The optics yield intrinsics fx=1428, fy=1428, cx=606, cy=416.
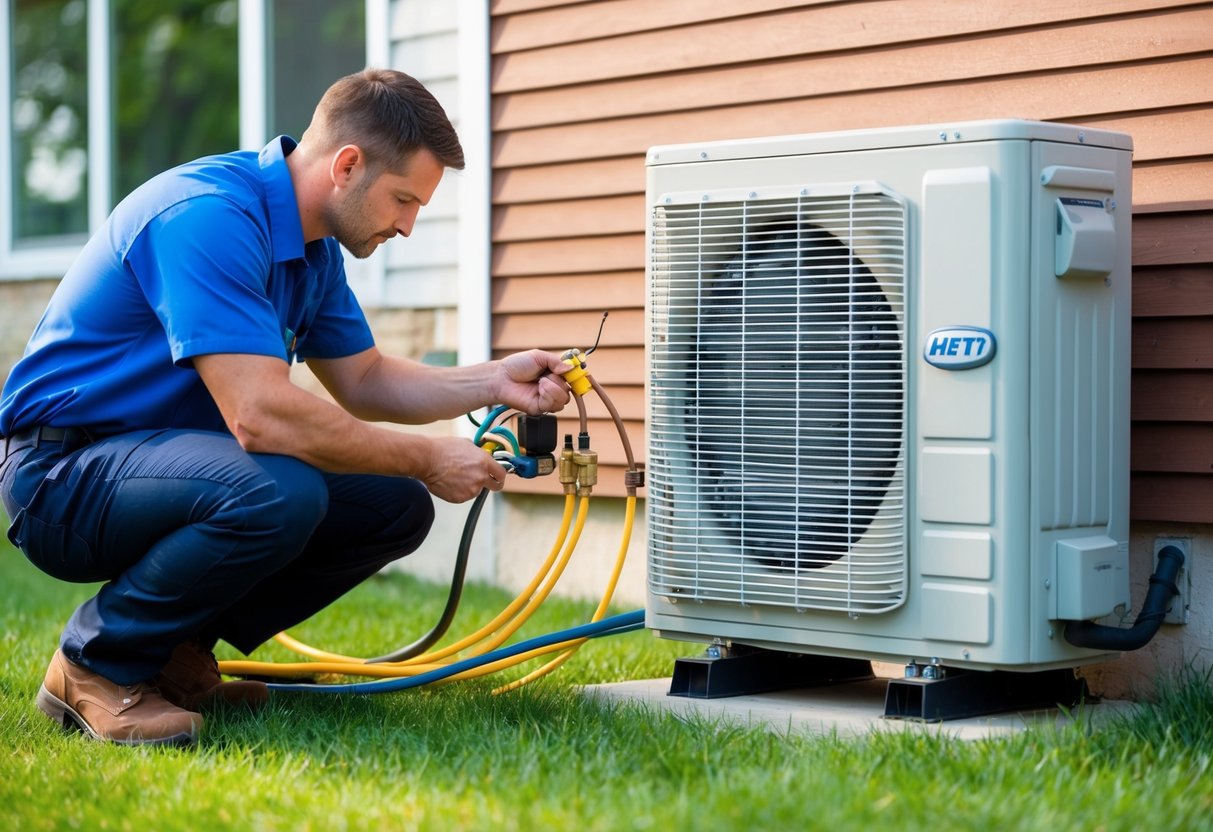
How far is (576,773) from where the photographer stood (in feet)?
6.56

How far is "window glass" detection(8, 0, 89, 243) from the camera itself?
23.7 ft

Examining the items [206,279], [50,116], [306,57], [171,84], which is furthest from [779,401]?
[50,116]

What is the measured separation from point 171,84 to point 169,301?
5686 mm

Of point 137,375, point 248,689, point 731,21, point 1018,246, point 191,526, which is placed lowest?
point 248,689

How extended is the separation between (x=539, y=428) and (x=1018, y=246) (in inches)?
37.7

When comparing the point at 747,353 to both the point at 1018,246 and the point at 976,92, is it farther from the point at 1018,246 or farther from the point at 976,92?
the point at 976,92

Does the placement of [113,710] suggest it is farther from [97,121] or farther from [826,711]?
[97,121]

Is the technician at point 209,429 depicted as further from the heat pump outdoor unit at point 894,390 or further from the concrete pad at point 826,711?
the concrete pad at point 826,711

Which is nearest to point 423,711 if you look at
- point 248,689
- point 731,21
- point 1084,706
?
point 248,689

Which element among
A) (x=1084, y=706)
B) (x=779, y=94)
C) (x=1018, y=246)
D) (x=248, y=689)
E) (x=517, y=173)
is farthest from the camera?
(x=517, y=173)

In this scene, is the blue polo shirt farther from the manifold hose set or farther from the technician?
the manifold hose set

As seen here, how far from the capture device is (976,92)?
3.13 meters

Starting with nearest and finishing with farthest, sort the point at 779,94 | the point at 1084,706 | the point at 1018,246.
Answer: the point at 1018,246
the point at 1084,706
the point at 779,94

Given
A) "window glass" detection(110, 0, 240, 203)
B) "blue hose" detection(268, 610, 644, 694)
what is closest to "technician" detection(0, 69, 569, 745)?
"blue hose" detection(268, 610, 644, 694)
